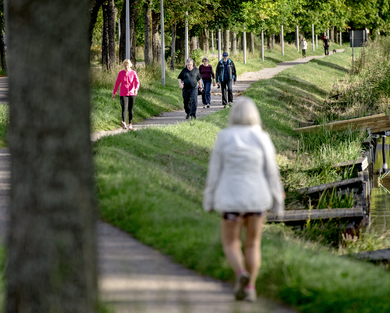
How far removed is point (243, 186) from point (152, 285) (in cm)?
122

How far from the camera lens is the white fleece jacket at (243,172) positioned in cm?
488

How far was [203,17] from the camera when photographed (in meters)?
32.2

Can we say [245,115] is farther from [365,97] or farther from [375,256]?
[365,97]

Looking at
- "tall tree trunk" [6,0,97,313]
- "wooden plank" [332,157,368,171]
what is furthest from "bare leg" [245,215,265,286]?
"wooden plank" [332,157,368,171]

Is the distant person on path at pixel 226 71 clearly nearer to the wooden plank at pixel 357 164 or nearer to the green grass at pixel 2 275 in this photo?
the wooden plank at pixel 357 164

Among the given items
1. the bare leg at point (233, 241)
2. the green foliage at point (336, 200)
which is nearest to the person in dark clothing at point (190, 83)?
the green foliage at point (336, 200)

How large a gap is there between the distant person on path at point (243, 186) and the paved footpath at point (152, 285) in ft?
0.83

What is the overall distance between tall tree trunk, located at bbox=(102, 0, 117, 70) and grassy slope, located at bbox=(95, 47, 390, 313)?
10.7 metres

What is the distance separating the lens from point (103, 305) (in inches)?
175

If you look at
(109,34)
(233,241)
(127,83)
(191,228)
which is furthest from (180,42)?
(233,241)

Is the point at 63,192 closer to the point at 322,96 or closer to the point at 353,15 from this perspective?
the point at 322,96

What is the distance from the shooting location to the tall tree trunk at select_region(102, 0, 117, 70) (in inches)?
961

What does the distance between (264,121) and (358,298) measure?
48.4ft

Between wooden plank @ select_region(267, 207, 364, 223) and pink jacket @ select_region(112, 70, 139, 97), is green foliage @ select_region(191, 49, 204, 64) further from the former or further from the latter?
wooden plank @ select_region(267, 207, 364, 223)
